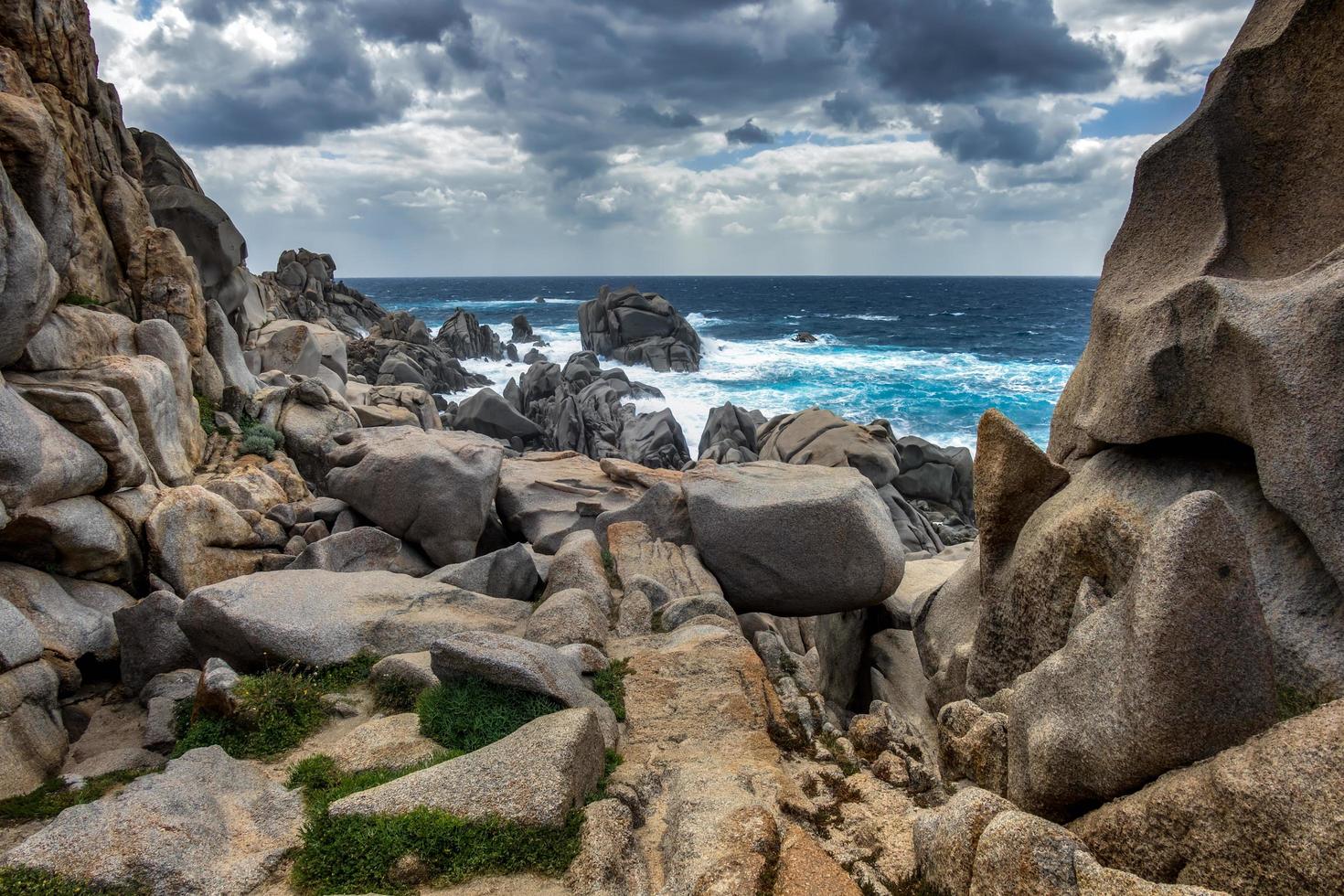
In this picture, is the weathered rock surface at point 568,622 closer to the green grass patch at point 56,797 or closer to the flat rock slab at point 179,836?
the flat rock slab at point 179,836

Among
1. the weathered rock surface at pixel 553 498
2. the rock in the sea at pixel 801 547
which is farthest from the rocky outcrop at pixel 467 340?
the rock in the sea at pixel 801 547

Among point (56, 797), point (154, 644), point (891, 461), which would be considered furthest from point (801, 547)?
point (891, 461)

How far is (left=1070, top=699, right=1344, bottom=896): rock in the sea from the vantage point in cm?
499

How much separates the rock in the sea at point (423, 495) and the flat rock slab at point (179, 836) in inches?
379

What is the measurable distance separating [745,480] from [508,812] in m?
10.7

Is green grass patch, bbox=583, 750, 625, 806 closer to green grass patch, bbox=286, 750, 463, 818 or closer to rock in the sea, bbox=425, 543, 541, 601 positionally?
green grass patch, bbox=286, 750, 463, 818

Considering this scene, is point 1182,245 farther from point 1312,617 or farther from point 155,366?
point 155,366

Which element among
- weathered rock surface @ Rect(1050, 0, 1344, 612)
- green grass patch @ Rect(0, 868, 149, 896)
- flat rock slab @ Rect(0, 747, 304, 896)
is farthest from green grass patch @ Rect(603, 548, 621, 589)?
green grass patch @ Rect(0, 868, 149, 896)

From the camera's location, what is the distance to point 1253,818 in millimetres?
5289

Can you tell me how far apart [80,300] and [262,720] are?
13.5m

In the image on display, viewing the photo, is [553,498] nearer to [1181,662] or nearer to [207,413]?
[207,413]

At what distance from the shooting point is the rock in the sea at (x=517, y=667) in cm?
955

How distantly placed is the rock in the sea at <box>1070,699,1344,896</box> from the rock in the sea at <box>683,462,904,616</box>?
9366mm

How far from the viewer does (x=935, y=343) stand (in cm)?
9431
